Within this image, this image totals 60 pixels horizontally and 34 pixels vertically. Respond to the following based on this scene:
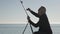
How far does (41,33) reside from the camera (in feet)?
29.0

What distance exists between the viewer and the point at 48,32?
8.80 meters

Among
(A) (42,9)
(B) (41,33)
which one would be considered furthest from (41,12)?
(B) (41,33)

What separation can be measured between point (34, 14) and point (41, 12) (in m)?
0.39

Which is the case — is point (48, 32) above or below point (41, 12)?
below

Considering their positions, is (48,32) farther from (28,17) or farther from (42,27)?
(28,17)

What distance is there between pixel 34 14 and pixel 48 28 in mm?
752

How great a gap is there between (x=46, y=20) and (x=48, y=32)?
42 centimetres

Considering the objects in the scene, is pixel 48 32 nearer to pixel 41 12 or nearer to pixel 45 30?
pixel 45 30

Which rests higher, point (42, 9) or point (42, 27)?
point (42, 9)

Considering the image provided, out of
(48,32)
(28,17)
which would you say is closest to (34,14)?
(28,17)

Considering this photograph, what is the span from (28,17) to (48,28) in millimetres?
830

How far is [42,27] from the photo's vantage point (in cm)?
888

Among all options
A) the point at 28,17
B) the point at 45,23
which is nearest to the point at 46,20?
the point at 45,23

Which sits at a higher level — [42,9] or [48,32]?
[42,9]
